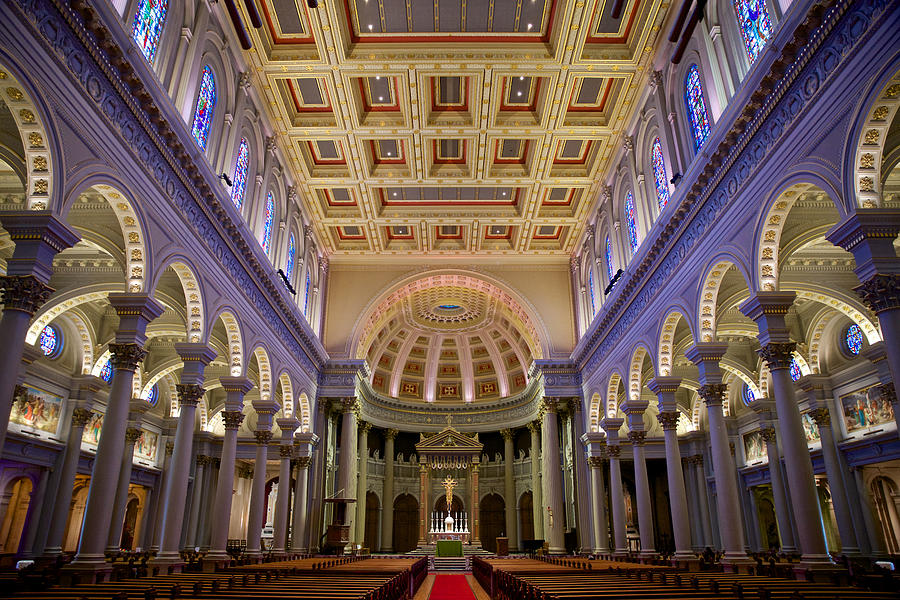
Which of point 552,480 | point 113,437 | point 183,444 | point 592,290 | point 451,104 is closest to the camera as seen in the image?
point 113,437

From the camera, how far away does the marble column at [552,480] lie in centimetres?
2820

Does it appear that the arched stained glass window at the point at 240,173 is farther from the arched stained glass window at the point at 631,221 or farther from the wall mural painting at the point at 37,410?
the arched stained glass window at the point at 631,221

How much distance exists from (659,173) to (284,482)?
19515mm

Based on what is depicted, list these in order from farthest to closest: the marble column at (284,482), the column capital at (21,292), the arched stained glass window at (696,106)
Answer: the marble column at (284,482)
the arched stained glass window at (696,106)
the column capital at (21,292)

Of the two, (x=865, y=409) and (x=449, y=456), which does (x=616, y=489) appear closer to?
(x=865, y=409)

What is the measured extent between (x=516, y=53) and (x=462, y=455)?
80.3 ft

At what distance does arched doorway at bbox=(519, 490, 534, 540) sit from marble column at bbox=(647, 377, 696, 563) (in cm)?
2046

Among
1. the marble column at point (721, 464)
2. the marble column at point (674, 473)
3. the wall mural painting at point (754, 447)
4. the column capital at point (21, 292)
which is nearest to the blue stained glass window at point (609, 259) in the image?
the marble column at point (674, 473)

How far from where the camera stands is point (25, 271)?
9.61 metres

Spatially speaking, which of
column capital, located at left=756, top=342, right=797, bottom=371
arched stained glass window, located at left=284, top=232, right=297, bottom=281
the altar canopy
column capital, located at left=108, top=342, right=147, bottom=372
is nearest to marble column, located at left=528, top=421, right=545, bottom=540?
the altar canopy

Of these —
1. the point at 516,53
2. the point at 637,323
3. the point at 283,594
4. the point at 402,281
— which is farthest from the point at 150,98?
the point at 402,281

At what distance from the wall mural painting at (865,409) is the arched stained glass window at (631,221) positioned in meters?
9.60

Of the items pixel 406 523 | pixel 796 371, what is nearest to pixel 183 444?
pixel 796 371

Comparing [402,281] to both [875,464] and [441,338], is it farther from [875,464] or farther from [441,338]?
[875,464]
